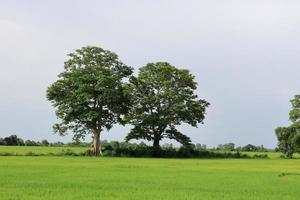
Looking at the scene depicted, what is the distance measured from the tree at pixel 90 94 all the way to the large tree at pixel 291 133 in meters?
26.1

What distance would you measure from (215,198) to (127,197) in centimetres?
333

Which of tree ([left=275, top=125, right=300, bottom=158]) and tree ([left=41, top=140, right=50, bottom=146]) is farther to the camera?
tree ([left=41, top=140, right=50, bottom=146])

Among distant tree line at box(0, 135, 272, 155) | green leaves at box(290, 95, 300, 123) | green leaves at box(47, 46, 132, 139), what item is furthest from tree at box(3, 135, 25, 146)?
green leaves at box(290, 95, 300, 123)

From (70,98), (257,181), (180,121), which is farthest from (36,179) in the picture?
(180,121)

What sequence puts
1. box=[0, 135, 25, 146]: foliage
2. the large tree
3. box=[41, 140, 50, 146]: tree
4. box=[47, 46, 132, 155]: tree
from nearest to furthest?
box=[47, 46, 132, 155]: tree < the large tree < box=[0, 135, 25, 146]: foliage < box=[41, 140, 50, 146]: tree

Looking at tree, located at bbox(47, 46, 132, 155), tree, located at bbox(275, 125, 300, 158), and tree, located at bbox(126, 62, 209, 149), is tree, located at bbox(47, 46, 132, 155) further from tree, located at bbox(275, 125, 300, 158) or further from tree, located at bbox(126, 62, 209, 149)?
tree, located at bbox(275, 125, 300, 158)

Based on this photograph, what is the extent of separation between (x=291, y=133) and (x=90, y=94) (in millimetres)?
32808

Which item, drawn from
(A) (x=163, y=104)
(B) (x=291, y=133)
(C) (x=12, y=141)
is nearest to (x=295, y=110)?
(B) (x=291, y=133)

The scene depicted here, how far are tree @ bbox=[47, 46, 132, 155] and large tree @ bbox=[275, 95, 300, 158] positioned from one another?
2611cm

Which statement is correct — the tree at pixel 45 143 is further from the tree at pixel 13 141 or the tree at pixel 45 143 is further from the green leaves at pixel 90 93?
the green leaves at pixel 90 93

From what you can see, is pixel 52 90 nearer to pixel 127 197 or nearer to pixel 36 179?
pixel 36 179

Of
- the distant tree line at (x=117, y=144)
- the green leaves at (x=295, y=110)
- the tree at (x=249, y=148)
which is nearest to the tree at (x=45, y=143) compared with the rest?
the distant tree line at (x=117, y=144)

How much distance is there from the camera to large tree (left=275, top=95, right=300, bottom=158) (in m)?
85.1

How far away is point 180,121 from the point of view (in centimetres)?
7656
